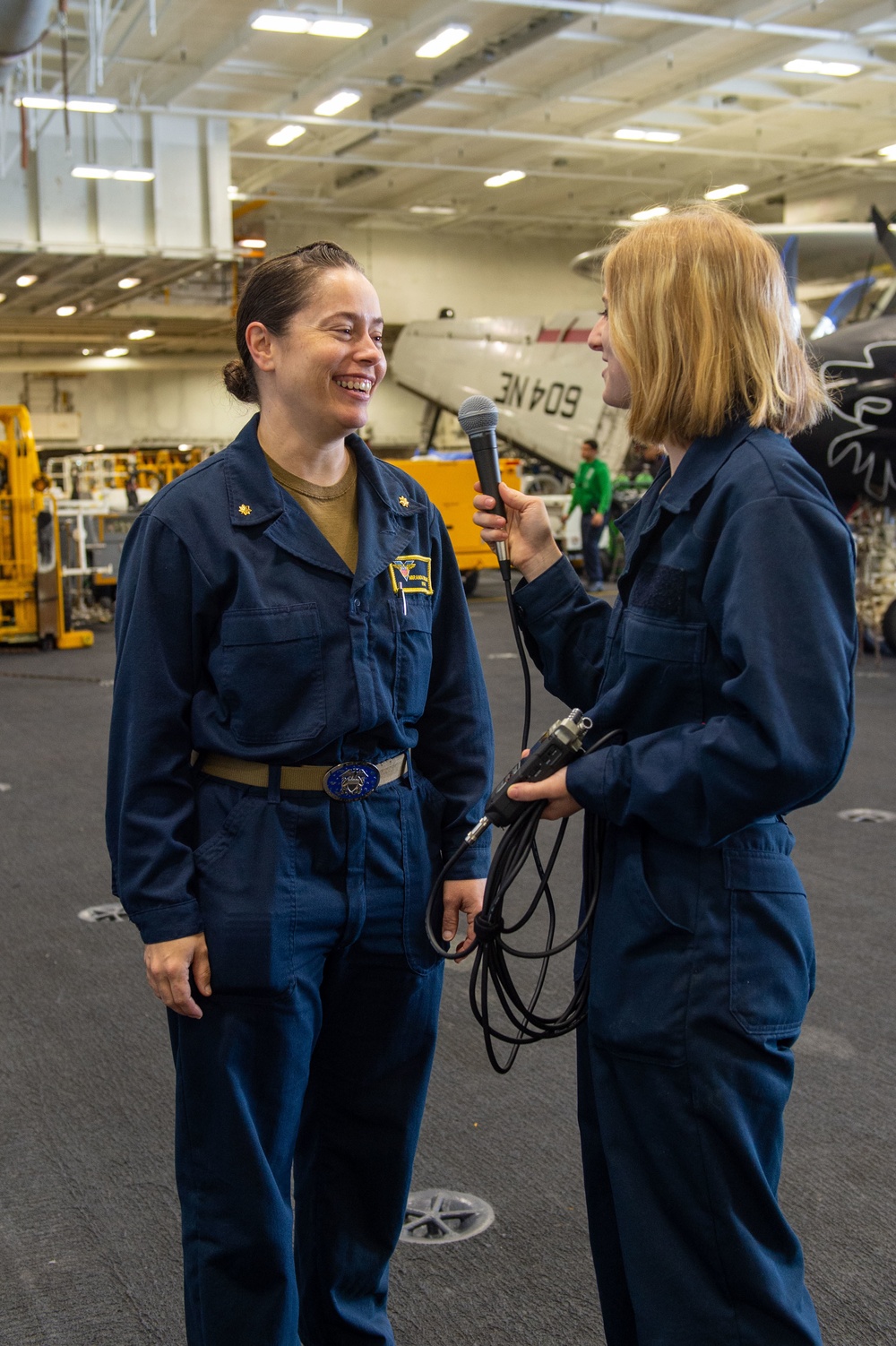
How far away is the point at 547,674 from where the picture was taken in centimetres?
169

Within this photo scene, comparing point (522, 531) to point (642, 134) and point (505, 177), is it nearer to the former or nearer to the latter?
point (642, 134)

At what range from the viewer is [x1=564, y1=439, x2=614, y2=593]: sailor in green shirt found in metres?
14.8

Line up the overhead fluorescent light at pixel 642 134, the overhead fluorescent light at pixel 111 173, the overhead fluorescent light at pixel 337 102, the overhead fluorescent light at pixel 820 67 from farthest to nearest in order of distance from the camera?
1. the overhead fluorescent light at pixel 642 134
2. the overhead fluorescent light at pixel 337 102
3. the overhead fluorescent light at pixel 820 67
4. the overhead fluorescent light at pixel 111 173

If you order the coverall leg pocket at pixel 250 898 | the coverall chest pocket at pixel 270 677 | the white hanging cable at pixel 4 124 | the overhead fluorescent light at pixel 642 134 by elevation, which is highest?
the overhead fluorescent light at pixel 642 134

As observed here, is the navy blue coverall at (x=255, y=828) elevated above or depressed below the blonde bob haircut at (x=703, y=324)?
below

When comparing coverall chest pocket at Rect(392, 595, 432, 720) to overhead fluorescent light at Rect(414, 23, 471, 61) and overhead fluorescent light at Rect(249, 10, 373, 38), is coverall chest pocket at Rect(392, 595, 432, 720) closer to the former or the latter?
overhead fluorescent light at Rect(249, 10, 373, 38)

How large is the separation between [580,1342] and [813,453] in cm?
687

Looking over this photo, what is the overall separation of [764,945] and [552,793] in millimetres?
279

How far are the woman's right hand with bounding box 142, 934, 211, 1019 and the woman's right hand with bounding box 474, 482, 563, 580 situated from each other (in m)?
0.64

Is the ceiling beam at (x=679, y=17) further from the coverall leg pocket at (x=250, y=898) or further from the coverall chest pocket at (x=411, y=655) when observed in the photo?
the coverall leg pocket at (x=250, y=898)

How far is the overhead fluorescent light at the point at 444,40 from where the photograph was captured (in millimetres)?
14727

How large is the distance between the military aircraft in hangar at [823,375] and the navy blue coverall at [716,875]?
0.20 m

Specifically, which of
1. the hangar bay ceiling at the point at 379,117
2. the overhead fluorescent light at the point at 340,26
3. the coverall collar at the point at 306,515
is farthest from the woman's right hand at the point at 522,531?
the overhead fluorescent light at the point at 340,26

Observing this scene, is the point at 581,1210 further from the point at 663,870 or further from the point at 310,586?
the point at 310,586
